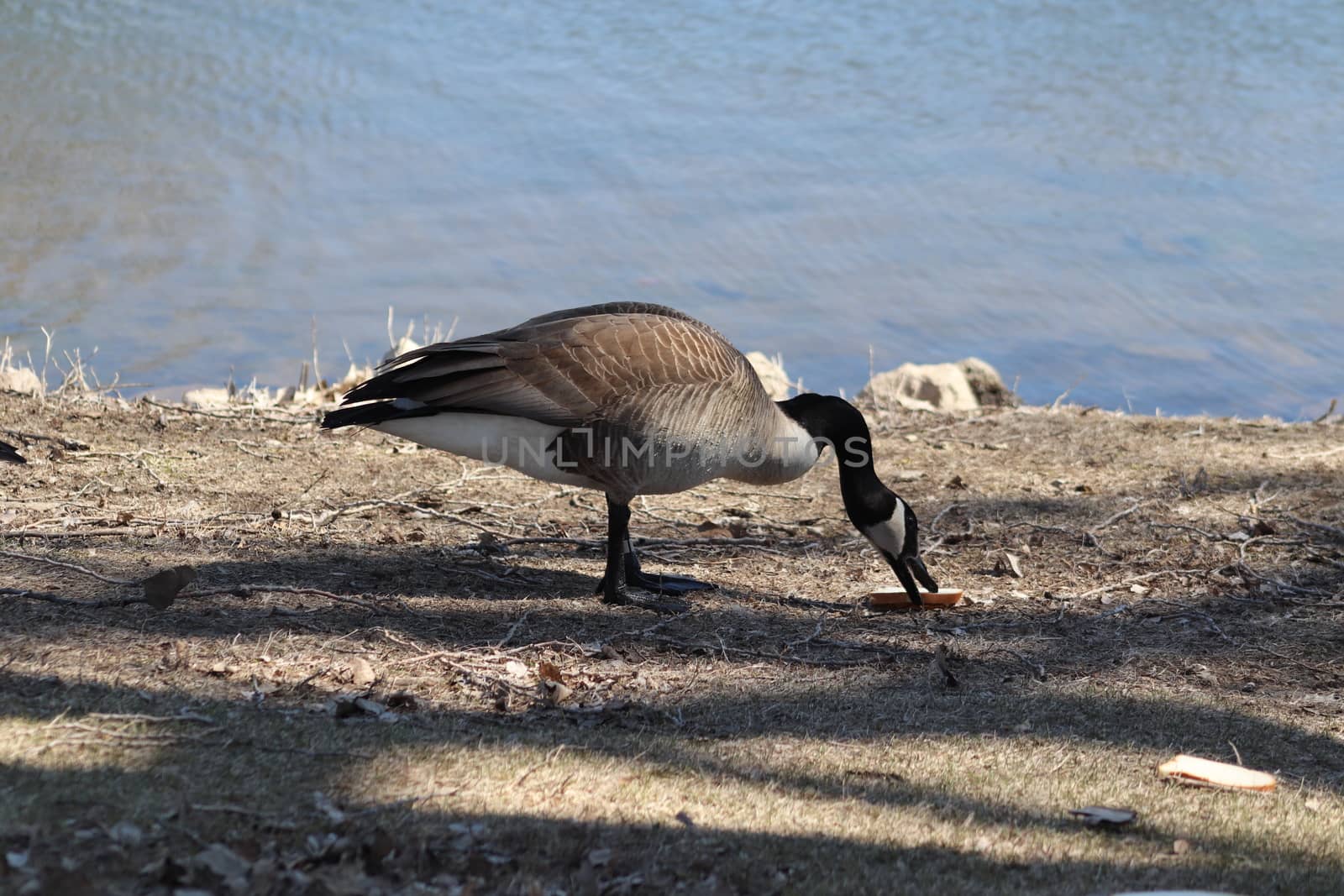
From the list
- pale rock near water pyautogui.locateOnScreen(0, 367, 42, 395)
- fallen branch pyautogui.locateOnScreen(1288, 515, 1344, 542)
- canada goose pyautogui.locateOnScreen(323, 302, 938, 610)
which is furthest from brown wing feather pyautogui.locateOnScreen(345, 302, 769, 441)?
pale rock near water pyautogui.locateOnScreen(0, 367, 42, 395)

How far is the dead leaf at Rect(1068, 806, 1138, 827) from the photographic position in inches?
127

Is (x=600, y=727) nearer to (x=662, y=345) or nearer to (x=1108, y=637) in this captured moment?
(x=662, y=345)

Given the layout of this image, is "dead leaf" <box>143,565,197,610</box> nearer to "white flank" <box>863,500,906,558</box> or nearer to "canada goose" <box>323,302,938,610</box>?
"canada goose" <box>323,302,938,610</box>

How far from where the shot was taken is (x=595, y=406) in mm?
5297

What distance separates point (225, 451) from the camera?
7.58 meters

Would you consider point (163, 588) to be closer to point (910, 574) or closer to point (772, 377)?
point (910, 574)

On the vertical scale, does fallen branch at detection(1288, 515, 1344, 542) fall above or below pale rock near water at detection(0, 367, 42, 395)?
above

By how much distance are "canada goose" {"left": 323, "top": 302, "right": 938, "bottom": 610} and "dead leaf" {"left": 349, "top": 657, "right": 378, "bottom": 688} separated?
1.38 metres

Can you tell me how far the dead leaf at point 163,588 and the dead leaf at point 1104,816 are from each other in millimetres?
2982

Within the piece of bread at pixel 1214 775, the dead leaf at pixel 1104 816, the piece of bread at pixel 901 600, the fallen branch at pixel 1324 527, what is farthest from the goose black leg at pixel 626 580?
the fallen branch at pixel 1324 527

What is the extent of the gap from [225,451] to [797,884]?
18.8 feet

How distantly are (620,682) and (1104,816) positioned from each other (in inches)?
64.8

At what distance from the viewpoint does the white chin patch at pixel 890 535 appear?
19.3 feet

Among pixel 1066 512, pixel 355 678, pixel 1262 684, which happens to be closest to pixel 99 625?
pixel 355 678
